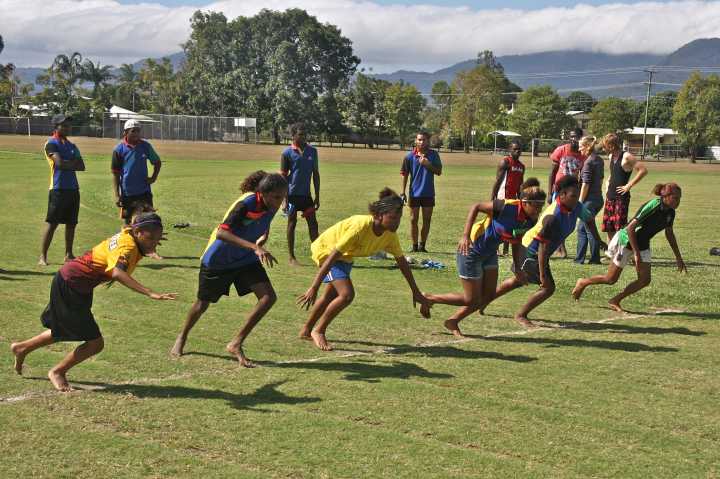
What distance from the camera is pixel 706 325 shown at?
390 inches

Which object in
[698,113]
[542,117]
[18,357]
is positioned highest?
[698,113]

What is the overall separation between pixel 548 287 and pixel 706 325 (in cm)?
206

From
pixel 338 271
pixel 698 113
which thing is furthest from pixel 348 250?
pixel 698 113

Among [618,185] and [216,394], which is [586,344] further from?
[618,185]

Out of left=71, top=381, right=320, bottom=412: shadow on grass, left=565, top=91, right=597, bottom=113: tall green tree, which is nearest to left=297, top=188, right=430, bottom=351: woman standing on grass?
left=71, top=381, right=320, bottom=412: shadow on grass

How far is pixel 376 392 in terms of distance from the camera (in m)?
6.80

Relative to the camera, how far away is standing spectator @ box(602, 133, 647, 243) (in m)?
13.7

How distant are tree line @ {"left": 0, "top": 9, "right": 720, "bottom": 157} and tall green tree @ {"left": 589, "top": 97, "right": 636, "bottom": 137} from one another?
0.13 m

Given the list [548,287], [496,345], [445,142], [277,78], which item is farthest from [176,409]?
[445,142]

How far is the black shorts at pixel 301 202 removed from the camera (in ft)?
45.3

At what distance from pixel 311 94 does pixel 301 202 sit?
284 ft

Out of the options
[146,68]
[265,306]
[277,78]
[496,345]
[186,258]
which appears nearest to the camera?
[265,306]

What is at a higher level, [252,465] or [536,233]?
[536,233]

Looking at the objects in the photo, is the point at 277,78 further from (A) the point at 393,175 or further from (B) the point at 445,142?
(A) the point at 393,175
